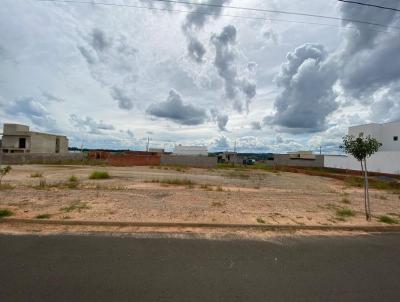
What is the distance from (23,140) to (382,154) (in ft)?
219

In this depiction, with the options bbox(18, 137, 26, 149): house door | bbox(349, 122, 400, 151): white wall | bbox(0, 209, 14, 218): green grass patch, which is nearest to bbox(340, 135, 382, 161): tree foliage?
bbox(0, 209, 14, 218): green grass patch

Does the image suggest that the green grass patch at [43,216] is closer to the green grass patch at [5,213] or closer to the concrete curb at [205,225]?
the concrete curb at [205,225]

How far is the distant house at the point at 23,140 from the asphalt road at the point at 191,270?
6204 centimetres

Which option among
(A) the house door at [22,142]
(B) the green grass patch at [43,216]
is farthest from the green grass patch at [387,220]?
(A) the house door at [22,142]

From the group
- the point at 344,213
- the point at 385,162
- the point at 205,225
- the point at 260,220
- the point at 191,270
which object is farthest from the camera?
the point at 385,162

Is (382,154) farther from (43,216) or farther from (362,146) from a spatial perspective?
(43,216)

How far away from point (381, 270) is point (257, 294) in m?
2.74

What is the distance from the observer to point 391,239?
752 cm

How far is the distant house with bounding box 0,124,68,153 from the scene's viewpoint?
193ft

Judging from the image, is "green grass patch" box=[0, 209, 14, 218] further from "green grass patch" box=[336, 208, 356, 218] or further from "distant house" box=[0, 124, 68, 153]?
"distant house" box=[0, 124, 68, 153]

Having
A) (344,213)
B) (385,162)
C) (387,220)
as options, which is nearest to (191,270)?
(344,213)

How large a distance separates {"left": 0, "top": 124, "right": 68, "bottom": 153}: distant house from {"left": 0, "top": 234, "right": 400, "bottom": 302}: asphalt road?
6204cm

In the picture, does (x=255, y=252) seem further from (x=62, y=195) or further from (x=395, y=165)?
(x=395, y=165)

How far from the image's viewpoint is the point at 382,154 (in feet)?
132
